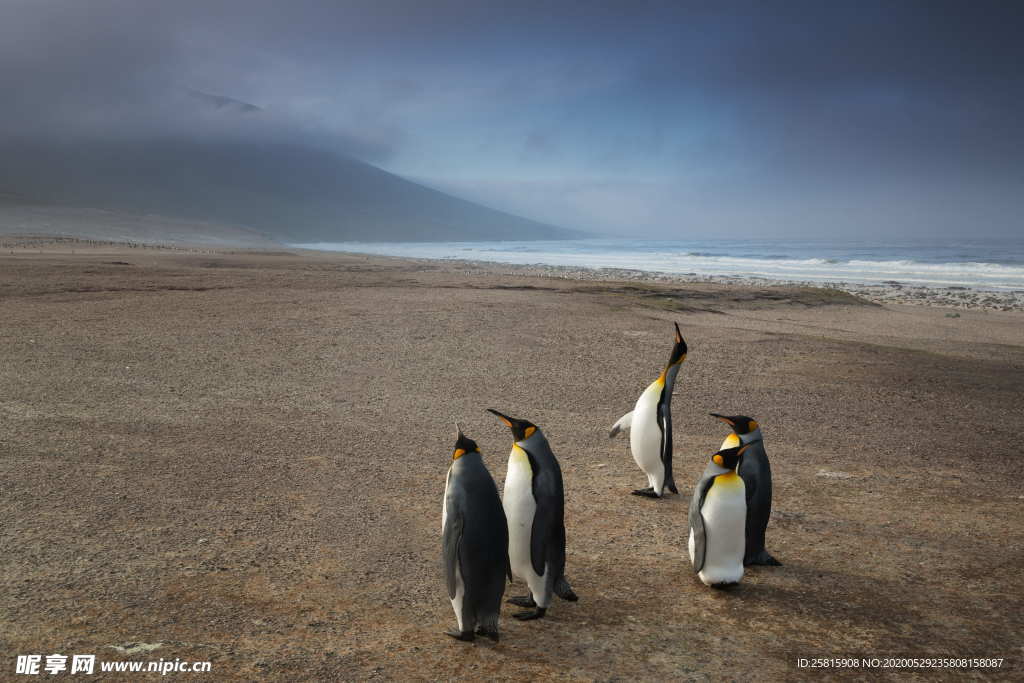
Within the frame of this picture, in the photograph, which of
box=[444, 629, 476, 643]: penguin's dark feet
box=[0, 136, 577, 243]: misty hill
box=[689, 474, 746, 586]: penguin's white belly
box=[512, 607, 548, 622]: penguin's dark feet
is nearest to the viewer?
box=[444, 629, 476, 643]: penguin's dark feet

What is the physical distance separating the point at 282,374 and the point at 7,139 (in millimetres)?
175152

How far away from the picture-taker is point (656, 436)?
217 inches

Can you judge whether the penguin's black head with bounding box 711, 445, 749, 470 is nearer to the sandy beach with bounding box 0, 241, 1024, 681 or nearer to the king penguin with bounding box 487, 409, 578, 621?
the sandy beach with bounding box 0, 241, 1024, 681

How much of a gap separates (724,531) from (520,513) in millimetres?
1154

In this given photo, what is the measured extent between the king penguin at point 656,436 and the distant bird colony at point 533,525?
2.66ft

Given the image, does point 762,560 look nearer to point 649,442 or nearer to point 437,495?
point 649,442

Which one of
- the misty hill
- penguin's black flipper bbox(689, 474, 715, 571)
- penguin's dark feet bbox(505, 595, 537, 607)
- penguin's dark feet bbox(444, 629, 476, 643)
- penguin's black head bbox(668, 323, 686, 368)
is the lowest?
penguin's dark feet bbox(505, 595, 537, 607)

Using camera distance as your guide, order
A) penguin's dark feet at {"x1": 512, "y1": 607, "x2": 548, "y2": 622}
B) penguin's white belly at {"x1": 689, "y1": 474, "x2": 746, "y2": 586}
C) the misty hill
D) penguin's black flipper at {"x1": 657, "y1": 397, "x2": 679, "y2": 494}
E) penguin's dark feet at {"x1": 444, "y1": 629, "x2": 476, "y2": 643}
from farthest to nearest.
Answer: the misty hill
penguin's black flipper at {"x1": 657, "y1": 397, "x2": 679, "y2": 494}
penguin's white belly at {"x1": 689, "y1": 474, "x2": 746, "y2": 586}
penguin's dark feet at {"x1": 512, "y1": 607, "x2": 548, "y2": 622}
penguin's dark feet at {"x1": 444, "y1": 629, "x2": 476, "y2": 643}

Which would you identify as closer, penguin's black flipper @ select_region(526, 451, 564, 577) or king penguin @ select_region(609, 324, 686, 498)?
penguin's black flipper @ select_region(526, 451, 564, 577)

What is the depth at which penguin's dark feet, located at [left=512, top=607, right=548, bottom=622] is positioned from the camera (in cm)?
373

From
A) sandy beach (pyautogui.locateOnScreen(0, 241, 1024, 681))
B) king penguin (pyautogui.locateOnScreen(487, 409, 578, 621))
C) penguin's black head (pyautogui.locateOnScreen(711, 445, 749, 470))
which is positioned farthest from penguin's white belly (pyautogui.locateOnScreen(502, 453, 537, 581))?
penguin's black head (pyautogui.locateOnScreen(711, 445, 749, 470))

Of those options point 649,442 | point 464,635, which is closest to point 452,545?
point 464,635

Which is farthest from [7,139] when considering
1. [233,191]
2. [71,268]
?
[71,268]

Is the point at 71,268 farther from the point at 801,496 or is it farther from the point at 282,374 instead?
the point at 801,496
